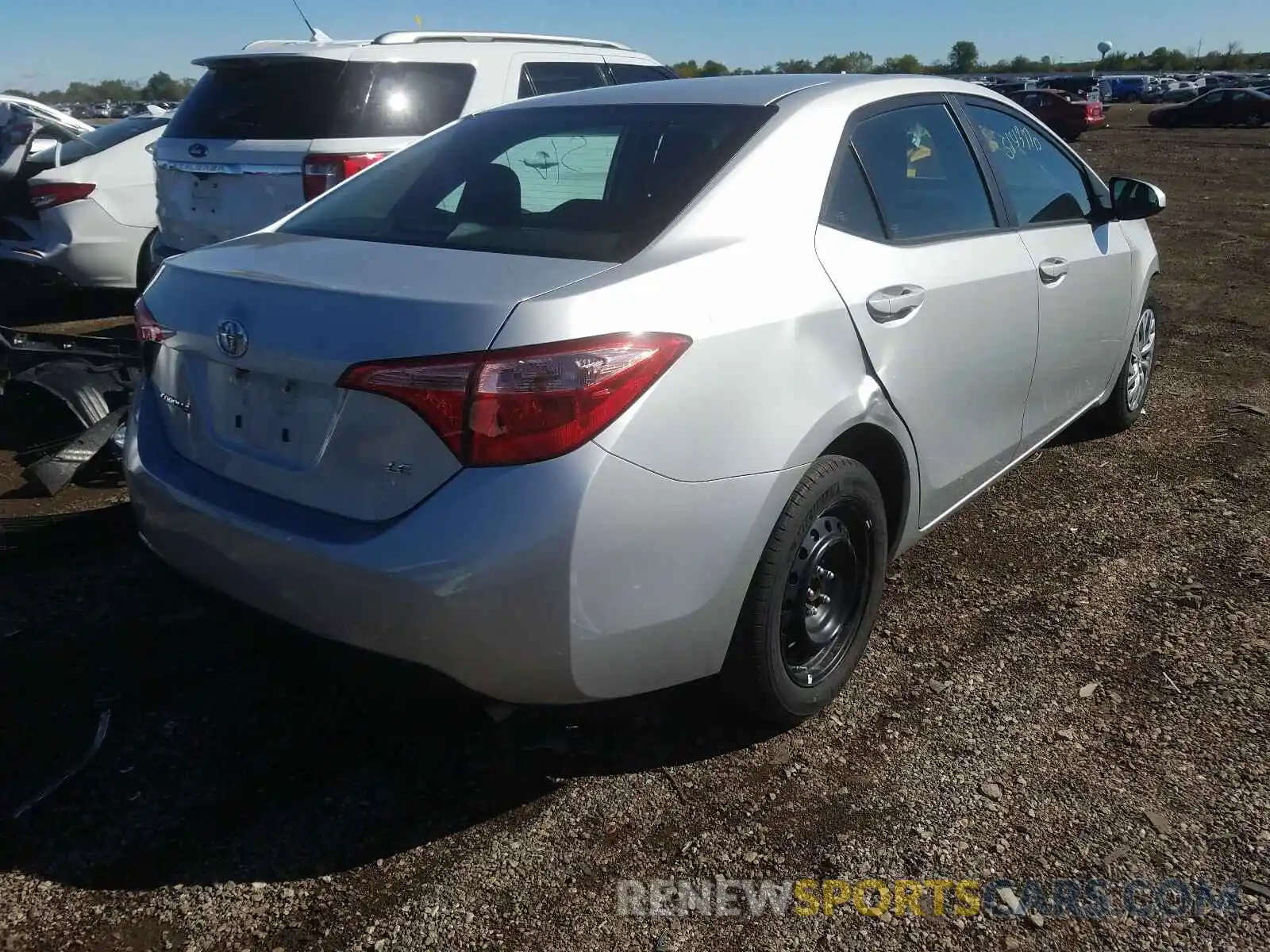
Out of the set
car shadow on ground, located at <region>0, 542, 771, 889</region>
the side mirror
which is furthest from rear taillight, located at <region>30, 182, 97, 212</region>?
the side mirror

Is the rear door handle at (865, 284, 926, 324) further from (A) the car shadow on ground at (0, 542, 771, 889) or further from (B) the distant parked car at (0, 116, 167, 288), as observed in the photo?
(B) the distant parked car at (0, 116, 167, 288)

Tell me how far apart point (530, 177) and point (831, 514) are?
1311 millimetres

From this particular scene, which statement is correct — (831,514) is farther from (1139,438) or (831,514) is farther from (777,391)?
(1139,438)

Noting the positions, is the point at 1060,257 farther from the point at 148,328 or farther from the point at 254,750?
the point at 254,750

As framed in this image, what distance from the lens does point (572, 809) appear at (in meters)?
2.52

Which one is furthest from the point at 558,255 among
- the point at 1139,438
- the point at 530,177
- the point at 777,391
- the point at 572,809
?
the point at 1139,438

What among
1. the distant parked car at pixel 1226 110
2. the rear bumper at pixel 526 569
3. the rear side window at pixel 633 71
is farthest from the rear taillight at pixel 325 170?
the distant parked car at pixel 1226 110

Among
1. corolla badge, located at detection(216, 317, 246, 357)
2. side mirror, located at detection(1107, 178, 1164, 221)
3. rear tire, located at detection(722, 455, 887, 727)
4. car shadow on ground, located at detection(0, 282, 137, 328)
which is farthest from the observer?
car shadow on ground, located at detection(0, 282, 137, 328)

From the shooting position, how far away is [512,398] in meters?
2.03

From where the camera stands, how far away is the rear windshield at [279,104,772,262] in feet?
8.38

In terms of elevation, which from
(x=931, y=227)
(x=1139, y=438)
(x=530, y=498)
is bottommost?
(x=1139, y=438)

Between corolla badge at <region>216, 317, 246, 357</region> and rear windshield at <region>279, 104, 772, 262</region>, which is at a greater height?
rear windshield at <region>279, 104, 772, 262</region>

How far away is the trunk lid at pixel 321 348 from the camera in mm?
2094

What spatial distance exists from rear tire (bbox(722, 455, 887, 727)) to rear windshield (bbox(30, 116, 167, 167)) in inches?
268
